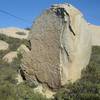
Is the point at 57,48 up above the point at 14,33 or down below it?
below

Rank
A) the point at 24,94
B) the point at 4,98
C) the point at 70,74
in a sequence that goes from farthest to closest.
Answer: the point at 70,74
the point at 24,94
the point at 4,98

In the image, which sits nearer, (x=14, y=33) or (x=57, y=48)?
(x=57, y=48)

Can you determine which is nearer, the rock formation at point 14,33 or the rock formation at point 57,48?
the rock formation at point 57,48

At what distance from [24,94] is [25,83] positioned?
1.68m

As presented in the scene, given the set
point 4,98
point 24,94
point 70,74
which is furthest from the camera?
point 70,74

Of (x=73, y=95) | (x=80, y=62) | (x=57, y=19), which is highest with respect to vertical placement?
(x=57, y=19)

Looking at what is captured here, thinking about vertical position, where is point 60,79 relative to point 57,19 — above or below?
below

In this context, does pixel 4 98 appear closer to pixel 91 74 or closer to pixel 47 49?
pixel 47 49

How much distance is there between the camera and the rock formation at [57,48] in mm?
17750

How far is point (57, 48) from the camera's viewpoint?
17.8m

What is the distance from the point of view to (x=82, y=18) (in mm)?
18609

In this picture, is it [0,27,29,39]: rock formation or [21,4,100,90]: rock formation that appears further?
[0,27,29,39]: rock formation

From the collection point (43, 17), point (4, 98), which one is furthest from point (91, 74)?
point (4, 98)

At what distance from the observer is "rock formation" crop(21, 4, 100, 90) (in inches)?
699
